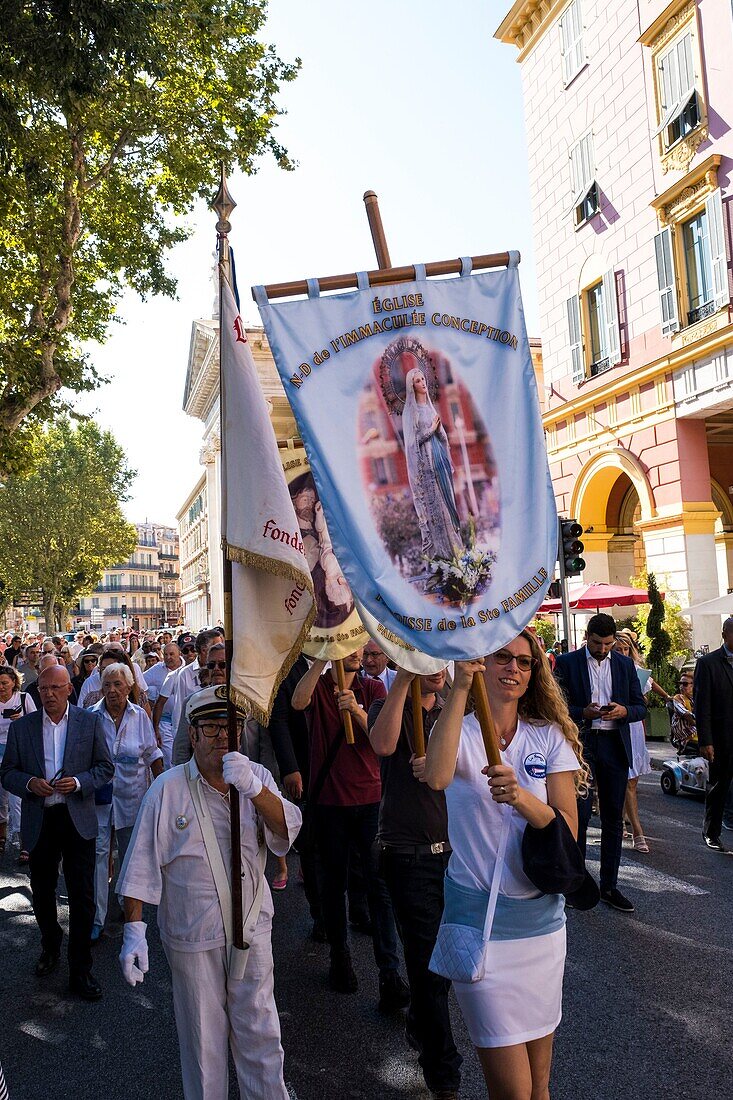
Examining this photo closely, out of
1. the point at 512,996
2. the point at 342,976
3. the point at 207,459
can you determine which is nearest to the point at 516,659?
the point at 512,996

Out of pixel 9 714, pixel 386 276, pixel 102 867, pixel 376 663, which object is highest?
pixel 386 276

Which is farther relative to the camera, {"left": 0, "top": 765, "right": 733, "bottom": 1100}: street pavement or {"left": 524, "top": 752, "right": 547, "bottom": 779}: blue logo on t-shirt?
{"left": 0, "top": 765, "right": 733, "bottom": 1100}: street pavement

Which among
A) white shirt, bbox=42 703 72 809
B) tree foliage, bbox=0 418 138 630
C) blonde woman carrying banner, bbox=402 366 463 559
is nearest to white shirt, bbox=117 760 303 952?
blonde woman carrying banner, bbox=402 366 463 559

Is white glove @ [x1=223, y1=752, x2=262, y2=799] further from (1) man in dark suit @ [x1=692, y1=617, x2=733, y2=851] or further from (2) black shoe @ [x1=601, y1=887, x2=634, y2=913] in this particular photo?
(1) man in dark suit @ [x1=692, y1=617, x2=733, y2=851]

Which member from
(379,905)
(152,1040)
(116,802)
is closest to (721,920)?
(379,905)

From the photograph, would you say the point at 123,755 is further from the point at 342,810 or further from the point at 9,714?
the point at 9,714

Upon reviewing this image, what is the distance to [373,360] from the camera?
11.3 ft

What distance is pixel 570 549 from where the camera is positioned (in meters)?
12.6

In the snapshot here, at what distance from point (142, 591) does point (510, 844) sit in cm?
14558

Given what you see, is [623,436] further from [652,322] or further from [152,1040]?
[152,1040]

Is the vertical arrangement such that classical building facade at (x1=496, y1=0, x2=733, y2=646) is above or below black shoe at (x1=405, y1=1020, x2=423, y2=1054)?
above

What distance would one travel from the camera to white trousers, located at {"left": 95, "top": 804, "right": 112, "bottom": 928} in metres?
6.48

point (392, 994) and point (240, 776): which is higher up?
point (240, 776)

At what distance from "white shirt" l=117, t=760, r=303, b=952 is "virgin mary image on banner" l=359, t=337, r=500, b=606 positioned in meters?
1.20
